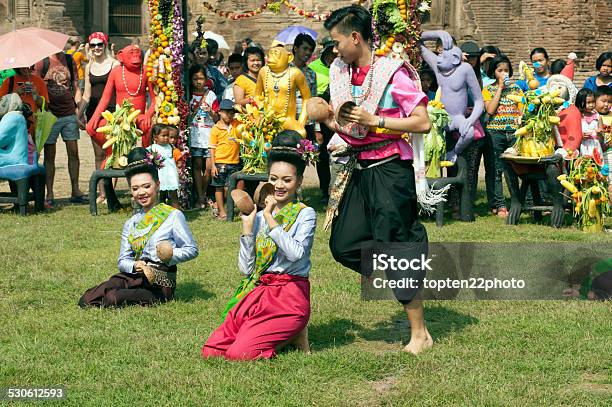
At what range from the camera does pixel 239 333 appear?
613 centimetres

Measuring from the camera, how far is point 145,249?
24.5 feet

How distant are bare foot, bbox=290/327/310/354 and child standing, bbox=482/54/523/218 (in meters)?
5.97

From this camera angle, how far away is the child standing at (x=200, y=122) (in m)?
12.4

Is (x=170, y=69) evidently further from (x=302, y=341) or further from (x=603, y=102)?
(x=302, y=341)

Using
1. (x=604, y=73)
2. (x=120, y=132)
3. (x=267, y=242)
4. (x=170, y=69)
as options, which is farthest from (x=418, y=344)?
(x=604, y=73)

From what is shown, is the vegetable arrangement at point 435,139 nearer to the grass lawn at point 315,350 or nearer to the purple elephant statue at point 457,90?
the purple elephant statue at point 457,90

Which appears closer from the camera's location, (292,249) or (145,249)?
(292,249)

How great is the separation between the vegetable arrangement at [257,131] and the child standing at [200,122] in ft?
3.37

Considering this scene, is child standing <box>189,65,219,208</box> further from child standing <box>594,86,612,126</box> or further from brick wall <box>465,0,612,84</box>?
brick wall <box>465,0,612,84</box>

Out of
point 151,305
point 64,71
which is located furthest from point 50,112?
point 151,305

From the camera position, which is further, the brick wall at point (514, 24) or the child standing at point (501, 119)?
the brick wall at point (514, 24)

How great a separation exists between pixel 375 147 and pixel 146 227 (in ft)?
6.19

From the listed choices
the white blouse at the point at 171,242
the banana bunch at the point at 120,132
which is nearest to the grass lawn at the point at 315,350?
the white blouse at the point at 171,242

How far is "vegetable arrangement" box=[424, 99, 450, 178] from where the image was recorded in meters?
11.2
